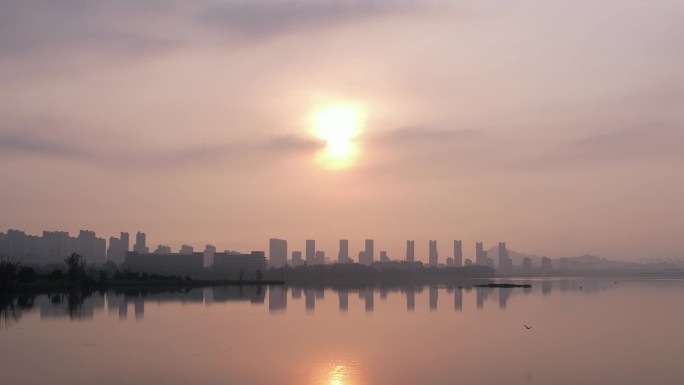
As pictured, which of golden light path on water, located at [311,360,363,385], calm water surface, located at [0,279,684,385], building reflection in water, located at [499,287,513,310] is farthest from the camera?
building reflection in water, located at [499,287,513,310]

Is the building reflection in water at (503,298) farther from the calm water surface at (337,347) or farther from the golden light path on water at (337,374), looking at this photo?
the golden light path on water at (337,374)

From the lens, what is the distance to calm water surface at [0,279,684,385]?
25.7 meters

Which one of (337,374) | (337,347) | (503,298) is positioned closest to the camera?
(337,374)

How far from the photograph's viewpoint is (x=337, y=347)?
33.7 m

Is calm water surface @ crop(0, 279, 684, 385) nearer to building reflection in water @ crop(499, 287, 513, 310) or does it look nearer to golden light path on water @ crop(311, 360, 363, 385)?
golden light path on water @ crop(311, 360, 363, 385)

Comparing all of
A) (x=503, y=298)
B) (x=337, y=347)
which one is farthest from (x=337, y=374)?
(x=503, y=298)

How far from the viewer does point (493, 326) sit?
45.1 metres

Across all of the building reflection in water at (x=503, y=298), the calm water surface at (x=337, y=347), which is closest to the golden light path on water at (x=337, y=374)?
the calm water surface at (x=337, y=347)

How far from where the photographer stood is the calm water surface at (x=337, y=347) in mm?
25656

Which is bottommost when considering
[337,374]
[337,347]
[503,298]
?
[337,374]

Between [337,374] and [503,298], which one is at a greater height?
[503,298]

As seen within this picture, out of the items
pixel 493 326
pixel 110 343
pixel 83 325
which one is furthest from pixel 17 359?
pixel 493 326

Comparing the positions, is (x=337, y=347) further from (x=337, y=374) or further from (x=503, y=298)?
(x=503, y=298)

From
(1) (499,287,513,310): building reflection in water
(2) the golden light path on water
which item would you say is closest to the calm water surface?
(2) the golden light path on water
